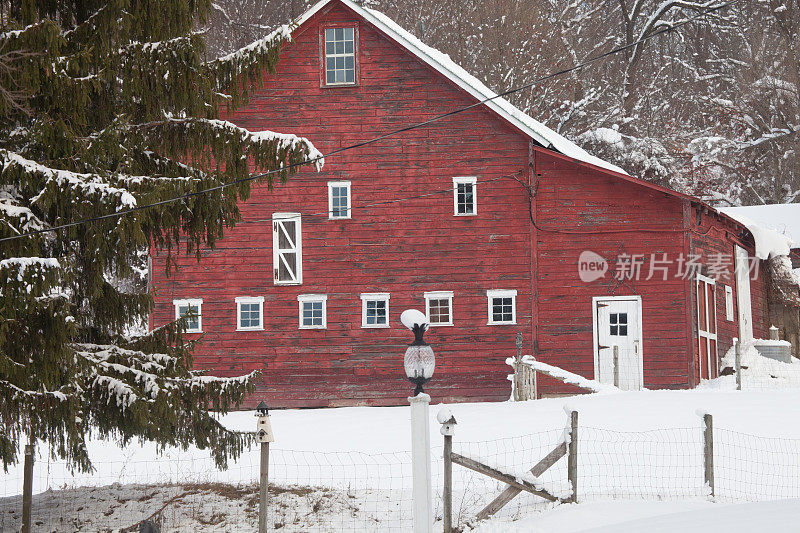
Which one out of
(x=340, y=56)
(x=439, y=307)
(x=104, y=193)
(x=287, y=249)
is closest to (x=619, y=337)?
(x=439, y=307)

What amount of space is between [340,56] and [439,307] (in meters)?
5.91

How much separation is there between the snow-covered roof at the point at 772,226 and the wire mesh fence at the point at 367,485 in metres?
13.5

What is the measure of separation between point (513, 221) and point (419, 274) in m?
2.32

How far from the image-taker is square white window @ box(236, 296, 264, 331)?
72.5 feet

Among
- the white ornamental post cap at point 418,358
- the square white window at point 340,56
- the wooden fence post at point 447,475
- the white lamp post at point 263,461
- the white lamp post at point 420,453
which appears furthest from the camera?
the square white window at point 340,56

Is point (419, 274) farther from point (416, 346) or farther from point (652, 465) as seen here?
point (416, 346)

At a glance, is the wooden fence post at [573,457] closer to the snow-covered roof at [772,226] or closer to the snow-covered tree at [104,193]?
the snow-covered tree at [104,193]

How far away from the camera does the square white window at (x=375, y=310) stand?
71.8ft

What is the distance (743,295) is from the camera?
2872 centimetres

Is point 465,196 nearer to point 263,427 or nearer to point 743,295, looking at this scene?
point 743,295

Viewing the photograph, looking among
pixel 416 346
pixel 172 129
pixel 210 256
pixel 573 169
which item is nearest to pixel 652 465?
pixel 416 346

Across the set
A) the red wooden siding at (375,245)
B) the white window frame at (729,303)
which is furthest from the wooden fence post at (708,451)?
the white window frame at (729,303)

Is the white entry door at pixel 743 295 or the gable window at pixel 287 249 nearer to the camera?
the gable window at pixel 287 249

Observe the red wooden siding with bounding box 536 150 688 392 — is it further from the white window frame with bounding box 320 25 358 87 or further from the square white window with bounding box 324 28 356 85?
the square white window with bounding box 324 28 356 85
